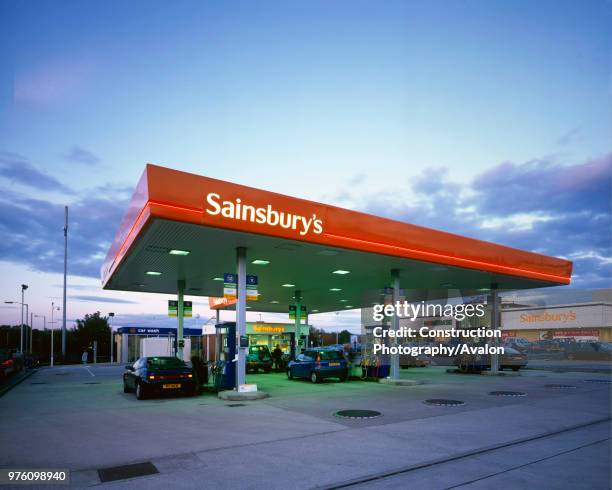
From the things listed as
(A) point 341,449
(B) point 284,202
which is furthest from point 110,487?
(B) point 284,202

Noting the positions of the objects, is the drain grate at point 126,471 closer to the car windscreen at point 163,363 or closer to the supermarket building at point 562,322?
the car windscreen at point 163,363

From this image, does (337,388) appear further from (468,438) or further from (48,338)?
(48,338)

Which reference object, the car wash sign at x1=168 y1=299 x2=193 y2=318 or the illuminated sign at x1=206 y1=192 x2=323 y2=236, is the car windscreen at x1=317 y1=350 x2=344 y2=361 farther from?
the illuminated sign at x1=206 y1=192 x2=323 y2=236

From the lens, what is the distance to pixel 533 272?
21250 millimetres

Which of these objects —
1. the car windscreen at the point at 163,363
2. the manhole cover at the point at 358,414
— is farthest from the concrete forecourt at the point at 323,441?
the car windscreen at the point at 163,363

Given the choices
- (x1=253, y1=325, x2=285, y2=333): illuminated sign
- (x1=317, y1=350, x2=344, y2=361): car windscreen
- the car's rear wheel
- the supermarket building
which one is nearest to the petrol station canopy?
(x1=317, y1=350, x2=344, y2=361): car windscreen

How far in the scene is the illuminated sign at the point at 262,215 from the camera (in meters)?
11.6

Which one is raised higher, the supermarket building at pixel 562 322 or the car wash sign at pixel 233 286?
the car wash sign at pixel 233 286

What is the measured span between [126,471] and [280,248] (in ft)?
30.3

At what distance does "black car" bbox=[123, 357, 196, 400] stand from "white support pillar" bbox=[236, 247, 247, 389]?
1.78m

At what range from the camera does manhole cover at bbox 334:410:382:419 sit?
416 inches

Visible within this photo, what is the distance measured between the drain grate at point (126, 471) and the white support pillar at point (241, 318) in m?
7.67

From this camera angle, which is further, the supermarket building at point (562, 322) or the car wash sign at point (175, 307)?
the supermarket building at point (562, 322)

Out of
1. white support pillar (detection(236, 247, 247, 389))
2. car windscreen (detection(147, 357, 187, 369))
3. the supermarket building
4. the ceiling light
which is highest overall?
the ceiling light
